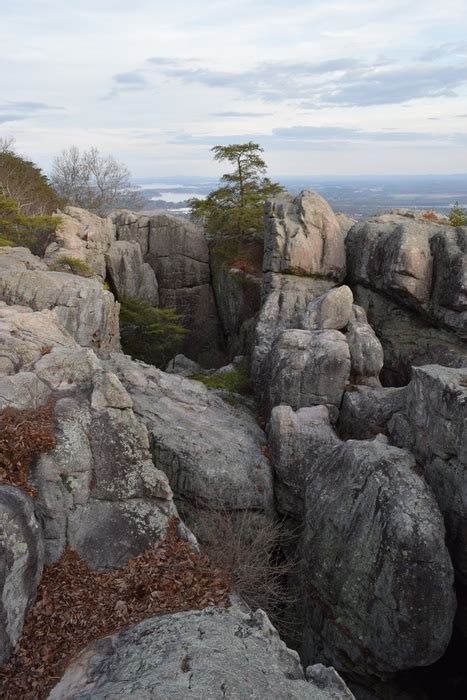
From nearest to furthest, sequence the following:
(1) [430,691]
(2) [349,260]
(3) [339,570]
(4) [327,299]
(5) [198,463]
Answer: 1. (3) [339,570]
2. (1) [430,691]
3. (5) [198,463]
4. (4) [327,299]
5. (2) [349,260]

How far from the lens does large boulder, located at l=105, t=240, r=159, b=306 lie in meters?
35.7

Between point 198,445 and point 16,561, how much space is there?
962 centimetres

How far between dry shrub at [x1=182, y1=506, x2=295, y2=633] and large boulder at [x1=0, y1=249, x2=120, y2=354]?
9088 millimetres

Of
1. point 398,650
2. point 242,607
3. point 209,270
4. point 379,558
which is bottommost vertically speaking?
point 398,650

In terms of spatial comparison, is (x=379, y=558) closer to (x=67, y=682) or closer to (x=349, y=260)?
(x=67, y=682)

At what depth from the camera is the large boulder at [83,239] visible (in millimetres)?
30442

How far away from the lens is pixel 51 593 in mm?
11258

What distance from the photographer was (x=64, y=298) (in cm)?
2336

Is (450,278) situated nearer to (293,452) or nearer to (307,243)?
(307,243)

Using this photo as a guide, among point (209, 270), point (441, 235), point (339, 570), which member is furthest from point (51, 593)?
point (209, 270)

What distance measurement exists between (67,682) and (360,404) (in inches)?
611

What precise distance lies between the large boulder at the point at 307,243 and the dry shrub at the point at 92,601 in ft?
66.1

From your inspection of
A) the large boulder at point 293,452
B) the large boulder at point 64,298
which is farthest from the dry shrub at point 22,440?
the large boulder at point 64,298

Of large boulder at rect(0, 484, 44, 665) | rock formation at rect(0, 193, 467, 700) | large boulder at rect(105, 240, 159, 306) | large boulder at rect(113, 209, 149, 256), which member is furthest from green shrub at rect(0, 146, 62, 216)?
large boulder at rect(0, 484, 44, 665)
